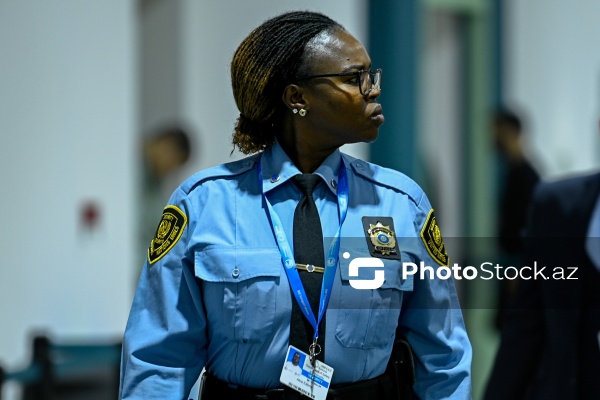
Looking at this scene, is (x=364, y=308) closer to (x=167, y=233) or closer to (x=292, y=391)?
(x=292, y=391)

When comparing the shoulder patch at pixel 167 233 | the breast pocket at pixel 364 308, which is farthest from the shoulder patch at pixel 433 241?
the shoulder patch at pixel 167 233

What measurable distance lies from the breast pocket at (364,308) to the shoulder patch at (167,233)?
0.37m

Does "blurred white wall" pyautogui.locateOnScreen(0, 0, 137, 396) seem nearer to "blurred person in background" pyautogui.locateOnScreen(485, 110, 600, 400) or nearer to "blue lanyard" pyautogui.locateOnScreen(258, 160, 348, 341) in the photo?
"blurred person in background" pyautogui.locateOnScreen(485, 110, 600, 400)

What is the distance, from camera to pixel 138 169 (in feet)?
23.9

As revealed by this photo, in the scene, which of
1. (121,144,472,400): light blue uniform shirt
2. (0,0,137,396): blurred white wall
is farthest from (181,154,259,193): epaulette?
(0,0,137,396): blurred white wall

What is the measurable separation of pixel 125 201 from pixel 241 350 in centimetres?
422

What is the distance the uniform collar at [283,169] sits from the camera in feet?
9.21

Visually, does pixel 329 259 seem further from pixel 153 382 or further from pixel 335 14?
pixel 335 14

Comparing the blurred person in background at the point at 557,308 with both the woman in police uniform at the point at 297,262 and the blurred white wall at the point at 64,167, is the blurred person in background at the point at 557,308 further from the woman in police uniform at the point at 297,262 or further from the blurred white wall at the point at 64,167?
the blurred white wall at the point at 64,167

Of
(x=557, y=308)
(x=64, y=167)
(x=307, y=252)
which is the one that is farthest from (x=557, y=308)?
(x=64, y=167)

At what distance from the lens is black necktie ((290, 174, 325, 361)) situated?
2691mm

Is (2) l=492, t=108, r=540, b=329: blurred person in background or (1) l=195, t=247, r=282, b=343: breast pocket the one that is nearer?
(1) l=195, t=247, r=282, b=343: breast pocket

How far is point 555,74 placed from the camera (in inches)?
443

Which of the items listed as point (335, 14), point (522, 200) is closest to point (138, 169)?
point (335, 14)
